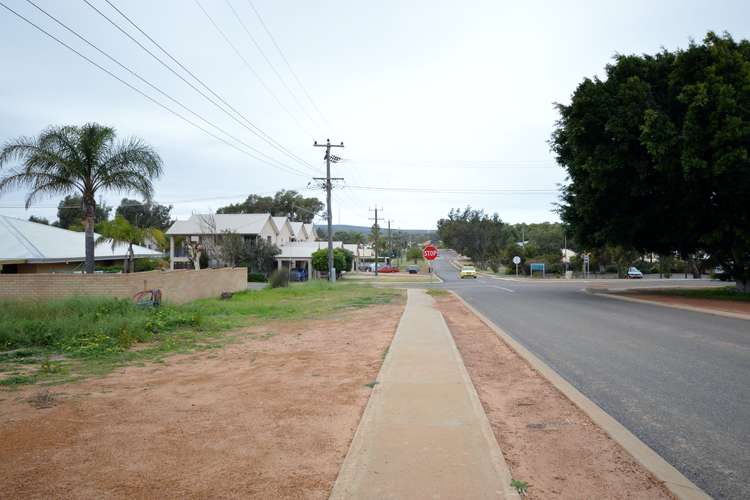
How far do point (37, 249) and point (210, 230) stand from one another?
27799 millimetres

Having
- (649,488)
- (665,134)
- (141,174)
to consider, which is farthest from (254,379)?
(665,134)

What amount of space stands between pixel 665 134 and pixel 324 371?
63.5 ft

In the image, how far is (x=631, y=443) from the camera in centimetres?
557

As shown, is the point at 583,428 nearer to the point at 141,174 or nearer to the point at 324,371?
the point at 324,371

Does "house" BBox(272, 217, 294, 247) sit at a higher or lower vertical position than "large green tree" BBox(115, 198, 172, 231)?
lower

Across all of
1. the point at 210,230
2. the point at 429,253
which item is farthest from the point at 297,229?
the point at 429,253

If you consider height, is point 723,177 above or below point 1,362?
above

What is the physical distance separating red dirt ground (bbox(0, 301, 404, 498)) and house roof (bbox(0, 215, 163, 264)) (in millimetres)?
19702

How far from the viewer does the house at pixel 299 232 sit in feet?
239

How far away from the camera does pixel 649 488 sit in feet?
14.8

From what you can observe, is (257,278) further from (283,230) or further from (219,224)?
(283,230)

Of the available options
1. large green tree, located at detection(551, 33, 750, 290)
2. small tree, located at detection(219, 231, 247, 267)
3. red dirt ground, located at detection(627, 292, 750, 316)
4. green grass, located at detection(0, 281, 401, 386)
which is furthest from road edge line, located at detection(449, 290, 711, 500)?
small tree, located at detection(219, 231, 247, 267)

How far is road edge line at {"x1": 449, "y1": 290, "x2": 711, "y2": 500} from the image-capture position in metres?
4.47

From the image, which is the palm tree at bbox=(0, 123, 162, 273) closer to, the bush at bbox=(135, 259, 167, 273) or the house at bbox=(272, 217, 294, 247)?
the bush at bbox=(135, 259, 167, 273)
